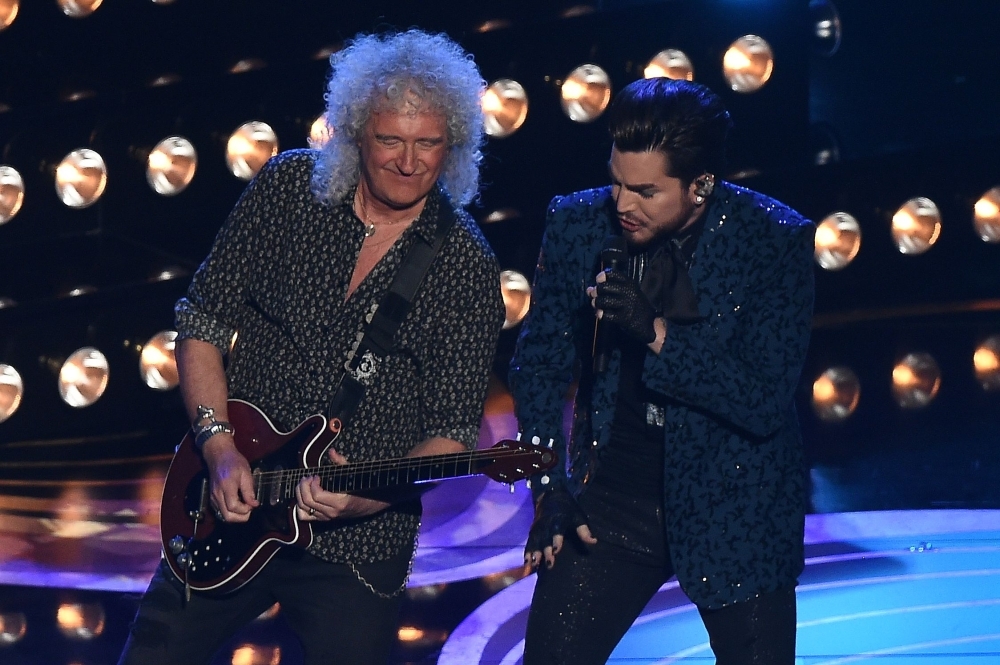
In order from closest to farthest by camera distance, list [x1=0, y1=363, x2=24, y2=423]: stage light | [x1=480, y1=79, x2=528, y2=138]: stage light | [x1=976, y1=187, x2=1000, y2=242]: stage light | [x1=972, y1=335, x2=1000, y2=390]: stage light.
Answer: [x1=0, y1=363, x2=24, y2=423]: stage light < [x1=480, y1=79, x2=528, y2=138]: stage light < [x1=972, y1=335, x2=1000, y2=390]: stage light < [x1=976, y1=187, x2=1000, y2=242]: stage light

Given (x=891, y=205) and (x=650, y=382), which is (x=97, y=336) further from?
(x=891, y=205)

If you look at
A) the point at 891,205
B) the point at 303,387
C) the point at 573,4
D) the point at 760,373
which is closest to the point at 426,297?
the point at 303,387

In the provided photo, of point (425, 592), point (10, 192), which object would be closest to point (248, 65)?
point (10, 192)

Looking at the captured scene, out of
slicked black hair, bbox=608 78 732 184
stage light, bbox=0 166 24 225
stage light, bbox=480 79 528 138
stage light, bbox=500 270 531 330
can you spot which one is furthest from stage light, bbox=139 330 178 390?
slicked black hair, bbox=608 78 732 184

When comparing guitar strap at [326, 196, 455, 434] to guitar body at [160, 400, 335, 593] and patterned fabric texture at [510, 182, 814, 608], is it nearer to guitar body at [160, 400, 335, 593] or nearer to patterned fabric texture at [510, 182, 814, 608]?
guitar body at [160, 400, 335, 593]

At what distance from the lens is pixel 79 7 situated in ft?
17.3

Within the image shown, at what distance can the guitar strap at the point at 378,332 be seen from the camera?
281cm

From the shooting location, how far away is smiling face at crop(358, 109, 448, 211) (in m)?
2.83

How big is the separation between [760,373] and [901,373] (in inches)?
142

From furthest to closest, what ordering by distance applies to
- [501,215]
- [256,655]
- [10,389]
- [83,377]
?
[501,215] < [83,377] < [10,389] < [256,655]

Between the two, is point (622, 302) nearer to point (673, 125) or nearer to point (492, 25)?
point (673, 125)

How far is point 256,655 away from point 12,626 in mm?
753

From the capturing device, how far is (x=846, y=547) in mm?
4438

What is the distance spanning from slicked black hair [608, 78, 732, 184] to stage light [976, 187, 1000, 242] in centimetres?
439
